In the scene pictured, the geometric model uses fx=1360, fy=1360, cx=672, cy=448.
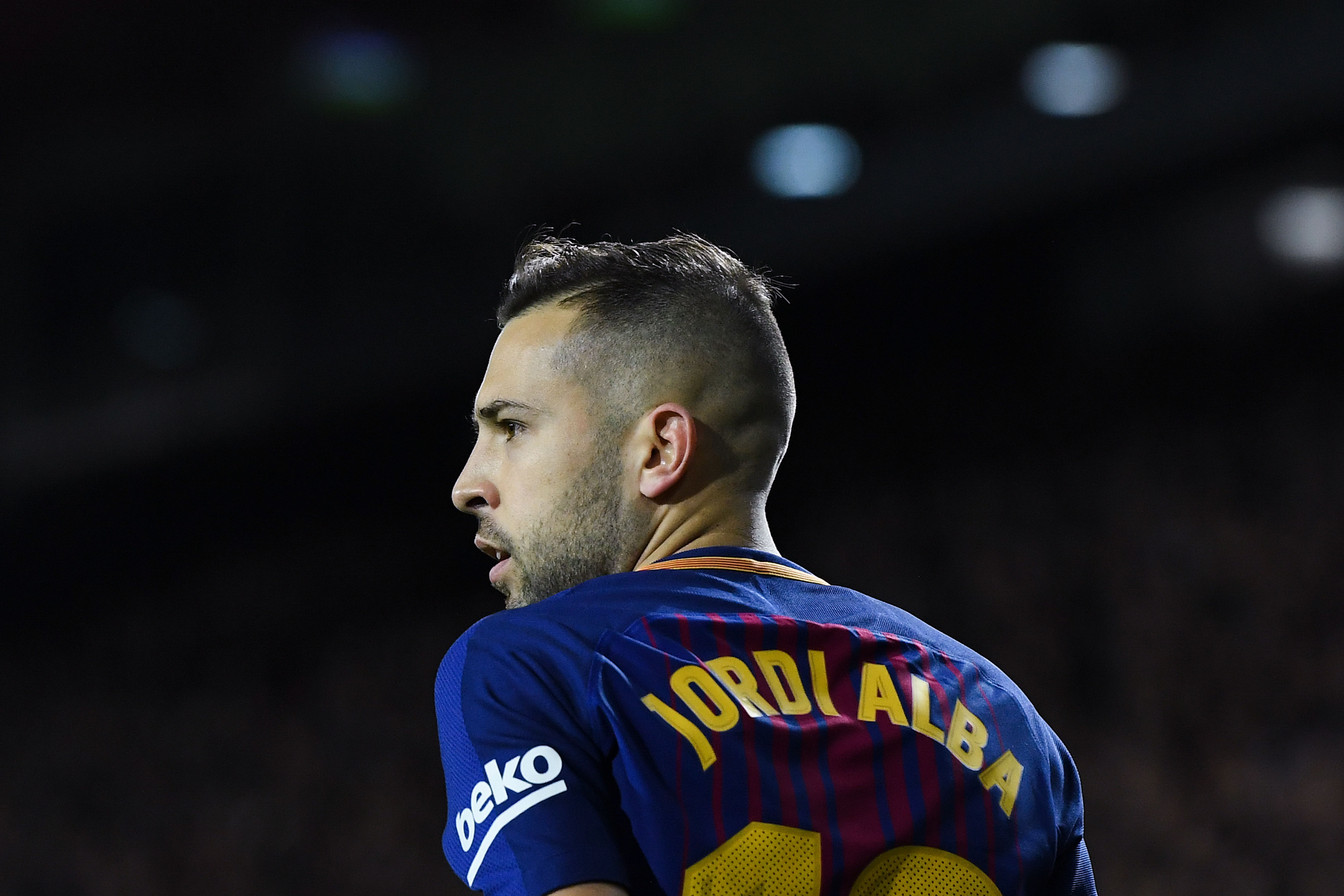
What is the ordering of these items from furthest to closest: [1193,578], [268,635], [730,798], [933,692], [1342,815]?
[268,635] → [1193,578] → [1342,815] → [933,692] → [730,798]

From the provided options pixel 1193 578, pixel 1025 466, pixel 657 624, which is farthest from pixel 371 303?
pixel 657 624

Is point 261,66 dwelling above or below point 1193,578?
above

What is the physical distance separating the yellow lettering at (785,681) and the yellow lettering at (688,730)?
0.09 metres

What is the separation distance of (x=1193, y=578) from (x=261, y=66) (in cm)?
576

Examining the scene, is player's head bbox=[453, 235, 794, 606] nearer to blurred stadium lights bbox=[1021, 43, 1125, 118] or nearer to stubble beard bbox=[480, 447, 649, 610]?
stubble beard bbox=[480, 447, 649, 610]

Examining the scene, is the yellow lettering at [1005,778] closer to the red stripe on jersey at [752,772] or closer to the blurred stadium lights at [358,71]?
the red stripe on jersey at [752,772]

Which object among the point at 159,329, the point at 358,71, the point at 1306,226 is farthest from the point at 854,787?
the point at 159,329

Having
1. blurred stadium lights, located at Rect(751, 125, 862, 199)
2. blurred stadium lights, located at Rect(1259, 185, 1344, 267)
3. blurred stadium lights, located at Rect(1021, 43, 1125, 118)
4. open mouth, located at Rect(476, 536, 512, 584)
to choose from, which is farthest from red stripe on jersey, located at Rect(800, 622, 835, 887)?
blurred stadium lights, located at Rect(1259, 185, 1344, 267)

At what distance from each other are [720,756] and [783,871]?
102 millimetres

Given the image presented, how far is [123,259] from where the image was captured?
840 centimetres

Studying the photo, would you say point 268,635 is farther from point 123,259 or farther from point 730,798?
point 730,798

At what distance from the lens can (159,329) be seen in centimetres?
857

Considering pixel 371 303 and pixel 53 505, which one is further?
pixel 53 505

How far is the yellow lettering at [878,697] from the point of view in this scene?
47.2 inches
